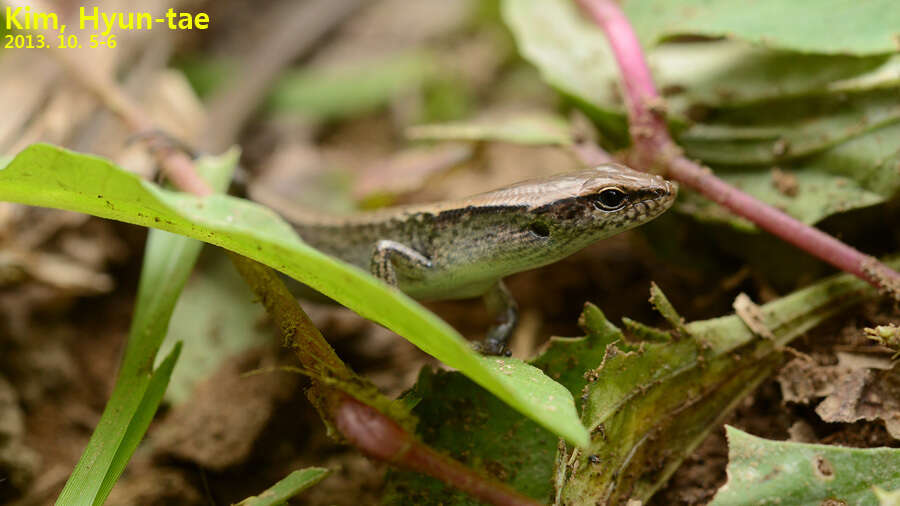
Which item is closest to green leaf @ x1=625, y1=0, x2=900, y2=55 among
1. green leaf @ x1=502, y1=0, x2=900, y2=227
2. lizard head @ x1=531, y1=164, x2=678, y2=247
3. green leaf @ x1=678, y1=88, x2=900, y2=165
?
green leaf @ x1=502, y1=0, x2=900, y2=227

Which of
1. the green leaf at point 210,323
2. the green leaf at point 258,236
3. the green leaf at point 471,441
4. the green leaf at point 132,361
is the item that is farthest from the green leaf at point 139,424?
the green leaf at point 210,323

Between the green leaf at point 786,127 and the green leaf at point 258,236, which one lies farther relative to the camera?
the green leaf at point 786,127

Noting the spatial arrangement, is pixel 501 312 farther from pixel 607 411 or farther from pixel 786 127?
pixel 786 127

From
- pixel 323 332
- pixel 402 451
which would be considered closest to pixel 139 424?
pixel 402 451

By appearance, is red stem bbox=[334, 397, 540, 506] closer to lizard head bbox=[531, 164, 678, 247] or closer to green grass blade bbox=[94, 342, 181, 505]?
green grass blade bbox=[94, 342, 181, 505]

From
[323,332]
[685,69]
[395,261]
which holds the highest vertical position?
[685,69]

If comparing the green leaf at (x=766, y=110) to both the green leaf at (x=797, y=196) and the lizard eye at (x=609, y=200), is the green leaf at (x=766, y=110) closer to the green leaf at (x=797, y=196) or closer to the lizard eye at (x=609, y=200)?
the green leaf at (x=797, y=196)
